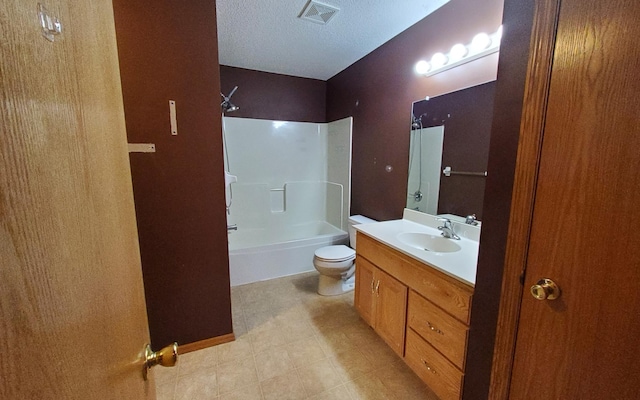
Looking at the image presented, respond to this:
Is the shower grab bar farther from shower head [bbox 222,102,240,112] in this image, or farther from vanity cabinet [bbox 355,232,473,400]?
shower head [bbox 222,102,240,112]

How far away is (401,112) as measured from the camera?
7.61 ft

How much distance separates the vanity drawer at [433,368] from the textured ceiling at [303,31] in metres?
2.24

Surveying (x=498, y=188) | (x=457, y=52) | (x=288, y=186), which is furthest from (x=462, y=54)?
(x=288, y=186)

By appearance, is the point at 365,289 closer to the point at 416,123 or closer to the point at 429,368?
the point at 429,368

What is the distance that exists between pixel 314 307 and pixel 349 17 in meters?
2.45

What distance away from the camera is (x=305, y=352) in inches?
71.5

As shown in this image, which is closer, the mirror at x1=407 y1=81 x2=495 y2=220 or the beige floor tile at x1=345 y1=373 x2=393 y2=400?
the beige floor tile at x1=345 y1=373 x2=393 y2=400

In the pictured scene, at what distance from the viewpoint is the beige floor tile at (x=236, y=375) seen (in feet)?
5.07

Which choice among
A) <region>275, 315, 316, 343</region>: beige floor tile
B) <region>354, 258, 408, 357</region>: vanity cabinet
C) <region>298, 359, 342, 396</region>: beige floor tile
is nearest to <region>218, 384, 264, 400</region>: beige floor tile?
<region>298, 359, 342, 396</region>: beige floor tile

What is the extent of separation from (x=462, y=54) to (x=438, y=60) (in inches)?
7.7

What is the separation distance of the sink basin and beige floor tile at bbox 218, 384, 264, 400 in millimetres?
1267

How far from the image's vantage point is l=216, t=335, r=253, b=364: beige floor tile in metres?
1.78

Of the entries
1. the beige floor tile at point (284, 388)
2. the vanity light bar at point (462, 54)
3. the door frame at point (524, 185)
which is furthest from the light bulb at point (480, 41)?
the beige floor tile at point (284, 388)

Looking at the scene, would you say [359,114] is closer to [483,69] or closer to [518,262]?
[483,69]
